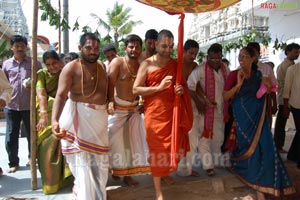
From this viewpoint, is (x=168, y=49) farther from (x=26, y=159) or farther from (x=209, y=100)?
(x=26, y=159)

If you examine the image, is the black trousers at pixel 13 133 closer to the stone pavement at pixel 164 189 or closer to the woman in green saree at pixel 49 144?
the stone pavement at pixel 164 189

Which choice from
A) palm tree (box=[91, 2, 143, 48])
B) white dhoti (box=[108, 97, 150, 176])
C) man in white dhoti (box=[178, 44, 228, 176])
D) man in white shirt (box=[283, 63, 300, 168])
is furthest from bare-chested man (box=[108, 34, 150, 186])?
palm tree (box=[91, 2, 143, 48])

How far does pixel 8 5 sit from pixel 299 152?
1213 inches

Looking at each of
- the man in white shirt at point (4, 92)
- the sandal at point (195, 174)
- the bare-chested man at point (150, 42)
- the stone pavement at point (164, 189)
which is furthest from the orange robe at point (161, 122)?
the man in white shirt at point (4, 92)

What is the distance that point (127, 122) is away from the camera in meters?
3.86

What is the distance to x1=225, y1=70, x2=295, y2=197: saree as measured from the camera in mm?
3619

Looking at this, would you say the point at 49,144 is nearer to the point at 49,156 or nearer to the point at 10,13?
the point at 49,156

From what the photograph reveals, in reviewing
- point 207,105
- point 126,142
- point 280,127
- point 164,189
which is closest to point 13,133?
point 126,142

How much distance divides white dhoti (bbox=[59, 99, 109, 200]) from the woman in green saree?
0.52m

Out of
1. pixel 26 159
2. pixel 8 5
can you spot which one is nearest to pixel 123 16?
pixel 8 5

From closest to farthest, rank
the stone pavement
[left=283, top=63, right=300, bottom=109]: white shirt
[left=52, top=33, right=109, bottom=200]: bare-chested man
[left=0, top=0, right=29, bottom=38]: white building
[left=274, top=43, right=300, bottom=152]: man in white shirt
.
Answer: [left=52, top=33, right=109, bottom=200]: bare-chested man → the stone pavement → [left=283, top=63, right=300, bottom=109]: white shirt → [left=274, top=43, right=300, bottom=152]: man in white shirt → [left=0, top=0, right=29, bottom=38]: white building

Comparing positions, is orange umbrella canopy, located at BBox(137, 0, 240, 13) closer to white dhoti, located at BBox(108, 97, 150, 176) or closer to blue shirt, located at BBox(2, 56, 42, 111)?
white dhoti, located at BBox(108, 97, 150, 176)

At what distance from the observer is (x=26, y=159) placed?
5043mm

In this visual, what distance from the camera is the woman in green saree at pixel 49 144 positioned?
12.1ft
